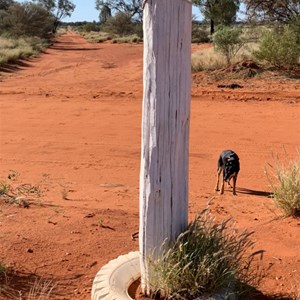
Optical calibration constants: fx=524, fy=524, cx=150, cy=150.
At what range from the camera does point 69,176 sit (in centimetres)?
878

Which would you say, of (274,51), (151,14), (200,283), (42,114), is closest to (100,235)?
(200,283)

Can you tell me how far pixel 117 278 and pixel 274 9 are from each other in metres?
18.8

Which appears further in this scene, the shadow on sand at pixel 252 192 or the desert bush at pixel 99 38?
the desert bush at pixel 99 38

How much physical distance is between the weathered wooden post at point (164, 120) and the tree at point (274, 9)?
59.0 ft

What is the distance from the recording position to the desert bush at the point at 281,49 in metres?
18.8

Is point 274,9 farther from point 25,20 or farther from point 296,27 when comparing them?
point 25,20

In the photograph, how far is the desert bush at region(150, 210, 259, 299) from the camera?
322 centimetres

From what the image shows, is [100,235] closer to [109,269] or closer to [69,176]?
[109,269]

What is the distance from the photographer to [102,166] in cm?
938

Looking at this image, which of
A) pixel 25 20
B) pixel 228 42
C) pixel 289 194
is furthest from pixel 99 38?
pixel 289 194

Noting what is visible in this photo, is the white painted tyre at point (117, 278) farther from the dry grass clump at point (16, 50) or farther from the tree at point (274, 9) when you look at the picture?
the dry grass clump at point (16, 50)

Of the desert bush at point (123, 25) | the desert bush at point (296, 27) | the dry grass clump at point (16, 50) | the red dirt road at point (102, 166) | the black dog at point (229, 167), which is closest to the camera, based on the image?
the red dirt road at point (102, 166)

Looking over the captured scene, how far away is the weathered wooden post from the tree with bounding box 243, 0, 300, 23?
18.0m

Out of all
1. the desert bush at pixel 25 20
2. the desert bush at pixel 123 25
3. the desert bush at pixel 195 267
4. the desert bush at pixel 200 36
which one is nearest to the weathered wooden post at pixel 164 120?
the desert bush at pixel 195 267
